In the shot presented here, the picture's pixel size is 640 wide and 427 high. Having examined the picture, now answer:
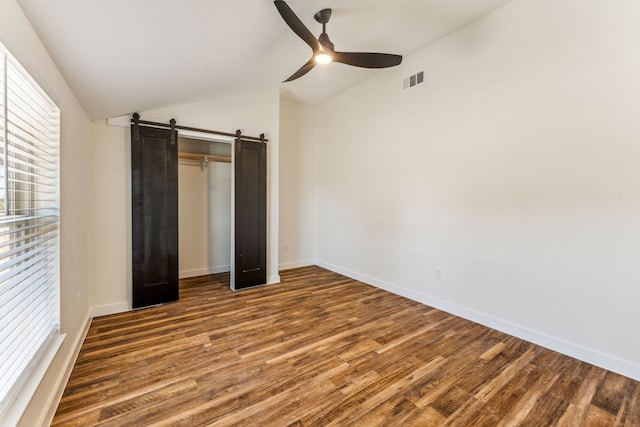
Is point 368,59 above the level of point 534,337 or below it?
above

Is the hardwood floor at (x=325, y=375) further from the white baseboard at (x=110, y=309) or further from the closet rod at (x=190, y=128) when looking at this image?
the closet rod at (x=190, y=128)

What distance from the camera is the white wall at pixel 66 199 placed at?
1.27 meters

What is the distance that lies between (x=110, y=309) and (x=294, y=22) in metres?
3.33

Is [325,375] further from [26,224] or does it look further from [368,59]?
[368,59]

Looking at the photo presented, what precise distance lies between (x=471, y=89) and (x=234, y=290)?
3699 millimetres

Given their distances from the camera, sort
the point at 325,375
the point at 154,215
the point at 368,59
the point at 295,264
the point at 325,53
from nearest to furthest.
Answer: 1. the point at 325,375
2. the point at 325,53
3. the point at 368,59
4. the point at 154,215
5. the point at 295,264

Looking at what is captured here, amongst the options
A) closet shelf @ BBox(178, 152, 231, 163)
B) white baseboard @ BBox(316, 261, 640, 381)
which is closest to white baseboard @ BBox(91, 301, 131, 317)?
closet shelf @ BBox(178, 152, 231, 163)

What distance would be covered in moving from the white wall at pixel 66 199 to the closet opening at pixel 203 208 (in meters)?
1.56

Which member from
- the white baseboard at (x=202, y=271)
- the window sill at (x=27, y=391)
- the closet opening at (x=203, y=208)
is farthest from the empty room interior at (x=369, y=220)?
the white baseboard at (x=202, y=271)

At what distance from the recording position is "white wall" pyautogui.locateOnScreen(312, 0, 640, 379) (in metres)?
2.09

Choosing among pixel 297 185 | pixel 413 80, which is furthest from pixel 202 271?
pixel 413 80

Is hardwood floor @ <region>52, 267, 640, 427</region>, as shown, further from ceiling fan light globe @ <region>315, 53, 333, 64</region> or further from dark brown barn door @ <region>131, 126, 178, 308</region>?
ceiling fan light globe @ <region>315, 53, 333, 64</region>

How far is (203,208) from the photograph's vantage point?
451 centimetres

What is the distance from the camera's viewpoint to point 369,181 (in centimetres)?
416
